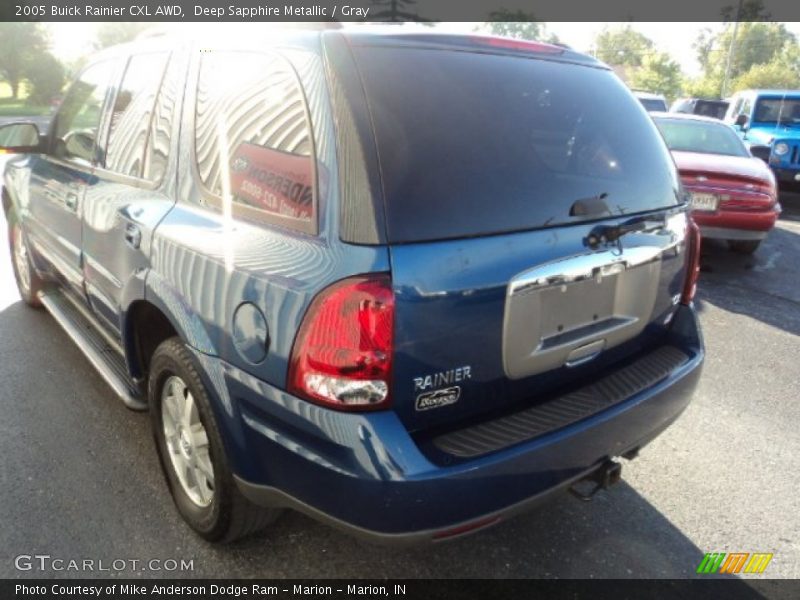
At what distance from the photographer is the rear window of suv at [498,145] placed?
1.81 m

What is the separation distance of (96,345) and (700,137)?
23.5 ft

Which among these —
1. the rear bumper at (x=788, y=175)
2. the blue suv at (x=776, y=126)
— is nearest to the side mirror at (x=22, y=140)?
the blue suv at (x=776, y=126)

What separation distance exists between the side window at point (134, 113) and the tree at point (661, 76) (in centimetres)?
7494

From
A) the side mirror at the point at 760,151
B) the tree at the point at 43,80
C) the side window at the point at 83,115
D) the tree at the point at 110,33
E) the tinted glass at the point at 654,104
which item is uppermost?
the tree at the point at 110,33

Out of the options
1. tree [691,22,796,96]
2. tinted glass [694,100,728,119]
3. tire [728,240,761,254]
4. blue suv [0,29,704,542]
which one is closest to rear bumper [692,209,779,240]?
tire [728,240,761,254]

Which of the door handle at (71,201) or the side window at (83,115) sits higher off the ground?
the side window at (83,115)

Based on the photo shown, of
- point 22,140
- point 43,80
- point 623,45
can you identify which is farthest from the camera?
point 623,45

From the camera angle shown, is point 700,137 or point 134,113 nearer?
point 134,113

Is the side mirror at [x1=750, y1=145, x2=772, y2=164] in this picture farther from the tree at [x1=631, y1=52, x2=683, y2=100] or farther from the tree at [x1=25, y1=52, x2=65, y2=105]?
the tree at [x1=631, y1=52, x2=683, y2=100]

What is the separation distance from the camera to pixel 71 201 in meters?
3.31

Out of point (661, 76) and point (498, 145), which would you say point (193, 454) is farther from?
point (661, 76)

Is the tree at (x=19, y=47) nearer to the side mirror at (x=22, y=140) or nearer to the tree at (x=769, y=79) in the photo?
the side mirror at (x=22, y=140)

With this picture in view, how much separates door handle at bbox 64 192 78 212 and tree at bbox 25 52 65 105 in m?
46.5

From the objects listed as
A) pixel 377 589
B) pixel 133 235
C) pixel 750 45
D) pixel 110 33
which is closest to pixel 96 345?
pixel 133 235
